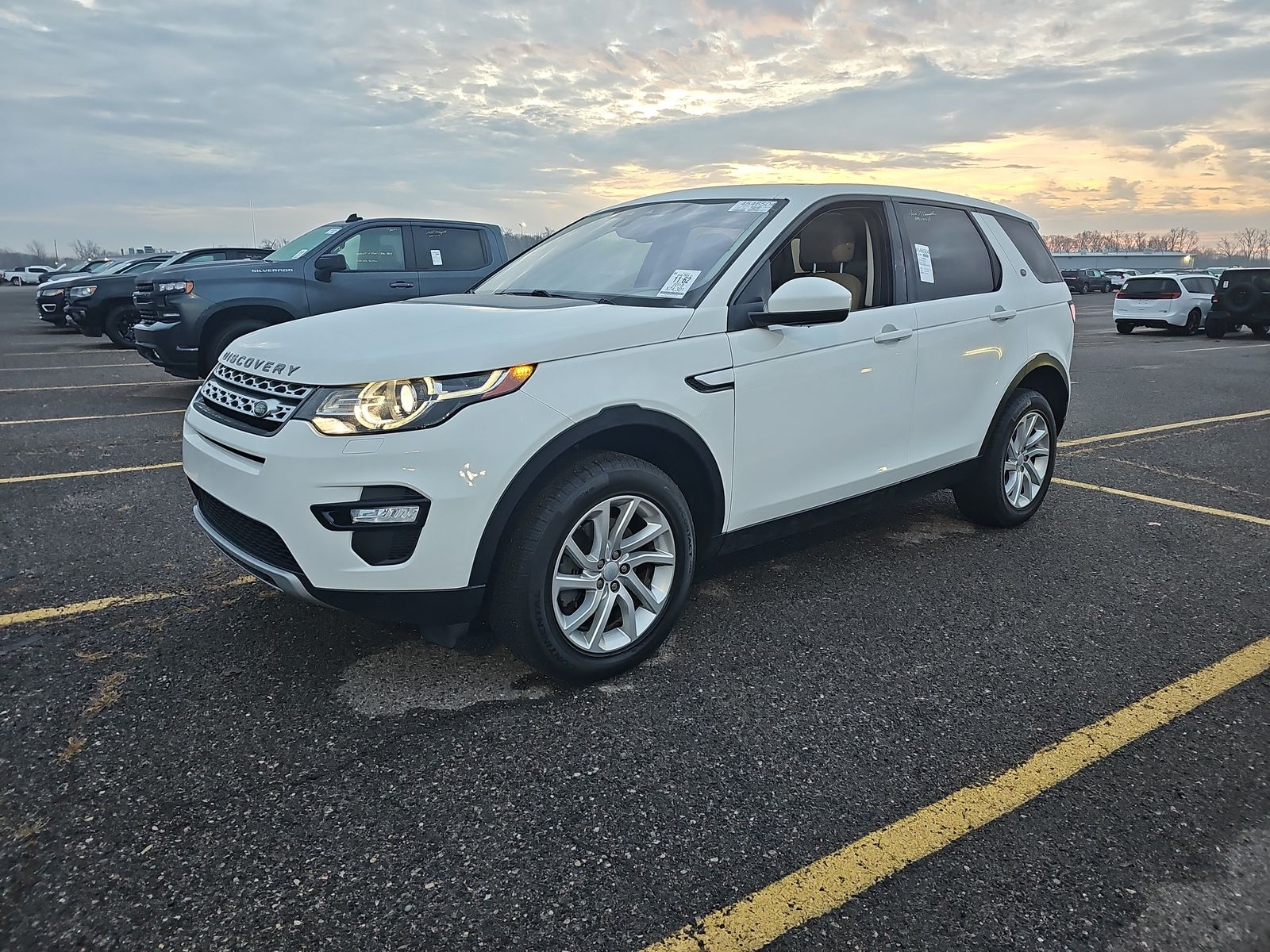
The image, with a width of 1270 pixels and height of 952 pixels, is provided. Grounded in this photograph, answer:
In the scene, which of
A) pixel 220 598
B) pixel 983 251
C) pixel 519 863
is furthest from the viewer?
pixel 983 251

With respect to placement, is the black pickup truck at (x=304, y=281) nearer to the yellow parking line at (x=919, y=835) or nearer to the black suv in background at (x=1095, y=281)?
the yellow parking line at (x=919, y=835)

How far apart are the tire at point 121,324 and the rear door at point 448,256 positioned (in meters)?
7.05

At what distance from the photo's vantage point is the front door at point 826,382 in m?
3.38

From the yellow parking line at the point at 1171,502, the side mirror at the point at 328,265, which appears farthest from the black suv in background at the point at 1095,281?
the side mirror at the point at 328,265

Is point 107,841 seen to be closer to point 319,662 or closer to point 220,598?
point 319,662

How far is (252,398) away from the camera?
9.61 ft

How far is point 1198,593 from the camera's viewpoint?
4.00 m

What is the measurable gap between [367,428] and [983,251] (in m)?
3.47

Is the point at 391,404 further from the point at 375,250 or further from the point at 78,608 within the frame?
the point at 375,250

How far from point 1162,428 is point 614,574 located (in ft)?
24.1

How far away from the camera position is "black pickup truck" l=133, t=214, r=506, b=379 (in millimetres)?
8656

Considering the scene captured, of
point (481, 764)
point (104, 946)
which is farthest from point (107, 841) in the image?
point (481, 764)

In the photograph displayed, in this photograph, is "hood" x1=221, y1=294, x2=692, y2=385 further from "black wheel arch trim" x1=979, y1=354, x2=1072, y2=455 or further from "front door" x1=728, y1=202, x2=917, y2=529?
"black wheel arch trim" x1=979, y1=354, x2=1072, y2=455

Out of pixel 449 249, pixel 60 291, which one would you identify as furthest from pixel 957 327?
pixel 60 291
